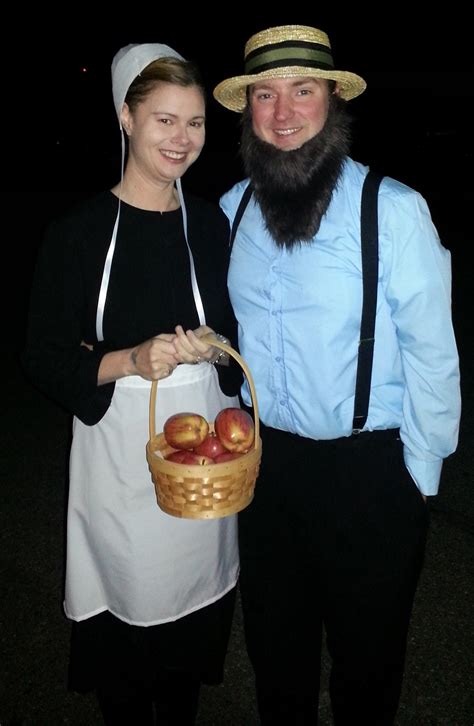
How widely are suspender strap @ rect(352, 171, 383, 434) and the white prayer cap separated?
74 centimetres

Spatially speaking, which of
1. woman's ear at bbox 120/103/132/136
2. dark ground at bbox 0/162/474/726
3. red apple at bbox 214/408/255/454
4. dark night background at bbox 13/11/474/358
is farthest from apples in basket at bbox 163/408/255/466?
dark night background at bbox 13/11/474/358

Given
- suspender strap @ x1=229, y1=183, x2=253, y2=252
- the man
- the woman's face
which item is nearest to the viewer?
the man

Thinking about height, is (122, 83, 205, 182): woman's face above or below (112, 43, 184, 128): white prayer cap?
below

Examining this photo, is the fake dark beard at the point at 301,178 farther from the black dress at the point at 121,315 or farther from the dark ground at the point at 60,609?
the dark ground at the point at 60,609

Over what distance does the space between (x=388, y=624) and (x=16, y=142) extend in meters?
35.2

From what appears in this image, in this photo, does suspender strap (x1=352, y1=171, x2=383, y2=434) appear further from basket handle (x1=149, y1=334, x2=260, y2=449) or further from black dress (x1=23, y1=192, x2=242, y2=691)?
black dress (x1=23, y1=192, x2=242, y2=691)

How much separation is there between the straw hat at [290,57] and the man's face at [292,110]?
0.03 meters

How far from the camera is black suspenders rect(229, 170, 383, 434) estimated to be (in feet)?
5.56

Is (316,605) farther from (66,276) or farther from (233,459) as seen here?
(66,276)

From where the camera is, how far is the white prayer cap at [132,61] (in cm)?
184

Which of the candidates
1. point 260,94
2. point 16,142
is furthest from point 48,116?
point 260,94

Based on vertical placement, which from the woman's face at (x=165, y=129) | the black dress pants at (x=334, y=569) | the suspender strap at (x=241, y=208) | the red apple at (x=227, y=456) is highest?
the woman's face at (x=165, y=129)

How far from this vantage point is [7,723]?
2262 millimetres

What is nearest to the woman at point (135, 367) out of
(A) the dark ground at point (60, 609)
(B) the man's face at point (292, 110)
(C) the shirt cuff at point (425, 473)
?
(B) the man's face at point (292, 110)
